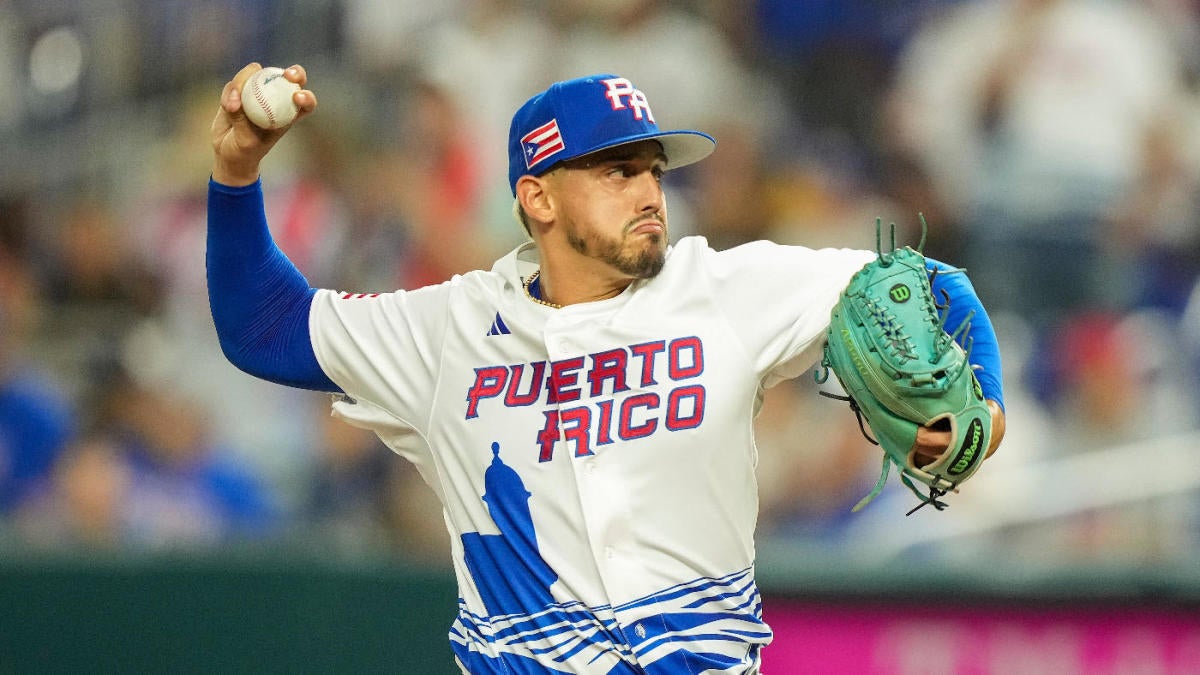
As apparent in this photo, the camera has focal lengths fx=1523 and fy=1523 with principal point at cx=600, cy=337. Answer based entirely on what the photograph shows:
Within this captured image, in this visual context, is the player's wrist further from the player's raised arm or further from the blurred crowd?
the blurred crowd

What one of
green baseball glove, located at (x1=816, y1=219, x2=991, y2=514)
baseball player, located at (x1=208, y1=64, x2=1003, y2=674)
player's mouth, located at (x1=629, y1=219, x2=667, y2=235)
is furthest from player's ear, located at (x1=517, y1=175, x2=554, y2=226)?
green baseball glove, located at (x1=816, y1=219, x2=991, y2=514)

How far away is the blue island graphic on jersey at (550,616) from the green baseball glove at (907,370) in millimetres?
407

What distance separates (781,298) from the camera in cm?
303

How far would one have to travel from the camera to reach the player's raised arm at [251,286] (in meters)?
3.32

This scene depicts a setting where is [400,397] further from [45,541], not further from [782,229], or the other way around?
[782,229]

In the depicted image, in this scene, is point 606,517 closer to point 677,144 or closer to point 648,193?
point 648,193

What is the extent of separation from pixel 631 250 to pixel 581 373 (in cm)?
28

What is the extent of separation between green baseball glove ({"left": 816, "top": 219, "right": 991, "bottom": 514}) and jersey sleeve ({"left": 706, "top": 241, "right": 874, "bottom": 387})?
0.12 metres

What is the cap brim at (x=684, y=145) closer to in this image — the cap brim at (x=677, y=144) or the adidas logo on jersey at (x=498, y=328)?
the cap brim at (x=677, y=144)

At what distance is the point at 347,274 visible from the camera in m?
6.80

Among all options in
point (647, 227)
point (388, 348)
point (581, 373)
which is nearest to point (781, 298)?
point (647, 227)

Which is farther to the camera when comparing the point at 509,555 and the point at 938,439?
the point at 509,555

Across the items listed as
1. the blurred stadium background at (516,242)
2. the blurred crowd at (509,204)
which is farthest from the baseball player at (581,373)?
the blurred crowd at (509,204)

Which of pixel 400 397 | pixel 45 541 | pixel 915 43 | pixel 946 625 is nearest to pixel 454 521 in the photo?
pixel 400 397
